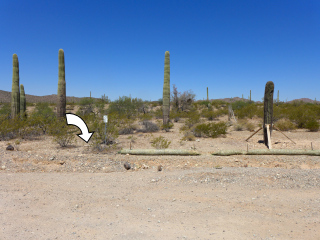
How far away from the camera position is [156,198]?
591cm

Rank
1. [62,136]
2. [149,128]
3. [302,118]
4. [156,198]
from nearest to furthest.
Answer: [156,198] < [62,136] < [149,128] < [302,118]

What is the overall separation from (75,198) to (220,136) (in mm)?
11508

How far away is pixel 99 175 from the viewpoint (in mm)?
8023

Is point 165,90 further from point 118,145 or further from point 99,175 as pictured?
point 99,175

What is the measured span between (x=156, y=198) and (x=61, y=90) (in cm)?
1419

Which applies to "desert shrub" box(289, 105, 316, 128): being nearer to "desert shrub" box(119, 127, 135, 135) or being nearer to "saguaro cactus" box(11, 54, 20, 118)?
"desert shrub" box(119, 127, 135, 135)

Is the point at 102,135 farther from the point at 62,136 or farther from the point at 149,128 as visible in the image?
the point at 149,128

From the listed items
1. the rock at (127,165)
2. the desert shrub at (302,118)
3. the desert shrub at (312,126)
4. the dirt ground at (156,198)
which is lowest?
the dirt ground at (156,198)

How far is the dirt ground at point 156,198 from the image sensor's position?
4.32 meters

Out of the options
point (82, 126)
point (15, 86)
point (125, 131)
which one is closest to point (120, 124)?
point (125, 131)

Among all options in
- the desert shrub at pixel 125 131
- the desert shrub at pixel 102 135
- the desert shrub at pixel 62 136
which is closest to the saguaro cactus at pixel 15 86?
the desert shrub at pixel 62 136

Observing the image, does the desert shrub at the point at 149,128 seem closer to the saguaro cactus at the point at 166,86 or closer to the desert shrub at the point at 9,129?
the saguaro cactus at the point at 166,86

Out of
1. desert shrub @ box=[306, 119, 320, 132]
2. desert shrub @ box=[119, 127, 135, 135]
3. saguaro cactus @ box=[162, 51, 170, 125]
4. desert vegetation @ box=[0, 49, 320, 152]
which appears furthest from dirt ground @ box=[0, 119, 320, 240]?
saguaro cactus @ box=[162, 51, 170, 125]

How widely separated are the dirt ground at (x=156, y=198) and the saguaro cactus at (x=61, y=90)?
7.83 m
